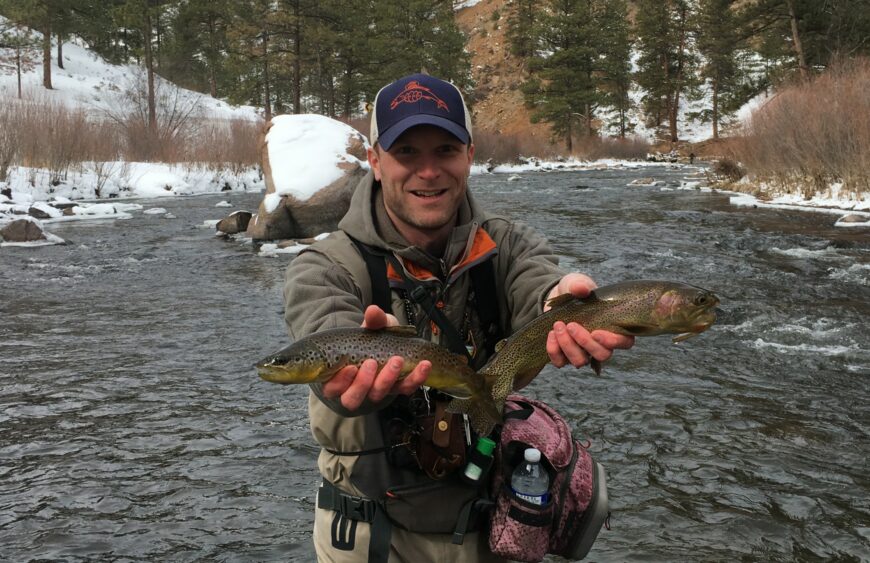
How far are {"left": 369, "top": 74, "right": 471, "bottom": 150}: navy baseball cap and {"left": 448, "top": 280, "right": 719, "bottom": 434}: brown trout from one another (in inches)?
28.2

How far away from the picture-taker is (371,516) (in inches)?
85.6

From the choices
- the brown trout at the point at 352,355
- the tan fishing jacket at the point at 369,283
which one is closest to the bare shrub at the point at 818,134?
the tan fishing jacket at the point at 369,283

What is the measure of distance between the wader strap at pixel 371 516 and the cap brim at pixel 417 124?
3.92 feet

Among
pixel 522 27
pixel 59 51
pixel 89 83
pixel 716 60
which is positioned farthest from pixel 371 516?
pixel 522 27

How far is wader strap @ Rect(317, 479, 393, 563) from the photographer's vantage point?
2.16 metres

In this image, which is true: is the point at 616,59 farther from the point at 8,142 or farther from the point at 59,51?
the point at 8,142

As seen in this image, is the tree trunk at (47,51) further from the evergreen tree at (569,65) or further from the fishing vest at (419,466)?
the fishing vest at (419,466)

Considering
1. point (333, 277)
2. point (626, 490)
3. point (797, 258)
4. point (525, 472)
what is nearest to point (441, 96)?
point (333, 277)

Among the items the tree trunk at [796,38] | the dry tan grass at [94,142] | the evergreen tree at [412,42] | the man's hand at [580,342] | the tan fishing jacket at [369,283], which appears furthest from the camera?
the evergreen tree at [412,42]

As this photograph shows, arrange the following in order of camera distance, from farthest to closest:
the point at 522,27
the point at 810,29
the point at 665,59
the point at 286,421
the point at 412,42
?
1. the point at 522,27
2. the point at 665,59
3. the point at 412,42
4. the point at 810,29
5. the point at 286,421

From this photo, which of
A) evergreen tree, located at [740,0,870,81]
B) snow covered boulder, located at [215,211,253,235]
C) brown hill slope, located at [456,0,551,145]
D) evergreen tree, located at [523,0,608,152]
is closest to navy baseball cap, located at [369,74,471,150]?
snow covered boulder, located at [215,211,253,235]

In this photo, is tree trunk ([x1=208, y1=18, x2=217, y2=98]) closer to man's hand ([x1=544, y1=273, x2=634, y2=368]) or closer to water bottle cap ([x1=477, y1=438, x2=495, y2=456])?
water bottle cap ([x1=477, y1=438, x2=495, y2=456])

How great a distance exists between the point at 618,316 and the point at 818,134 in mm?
16097

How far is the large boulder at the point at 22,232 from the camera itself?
12609mm
